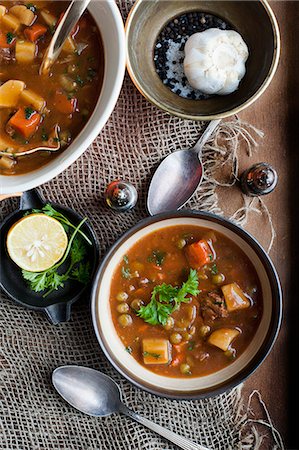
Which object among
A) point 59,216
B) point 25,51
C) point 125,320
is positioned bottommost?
point 125,320

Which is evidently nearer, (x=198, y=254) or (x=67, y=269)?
(x=198, y=254)

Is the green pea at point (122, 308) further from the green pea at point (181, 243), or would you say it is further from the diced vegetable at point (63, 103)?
the diced vegetable at point (63, 103)

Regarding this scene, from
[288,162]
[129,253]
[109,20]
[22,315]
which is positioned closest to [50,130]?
[109,20]

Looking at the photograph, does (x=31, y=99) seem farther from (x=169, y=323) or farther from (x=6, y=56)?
(x=169, y=323)

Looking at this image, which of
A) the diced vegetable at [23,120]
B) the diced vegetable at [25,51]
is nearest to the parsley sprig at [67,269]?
the diced vegetable at [23,120]

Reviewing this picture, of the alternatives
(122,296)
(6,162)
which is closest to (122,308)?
(122,296)

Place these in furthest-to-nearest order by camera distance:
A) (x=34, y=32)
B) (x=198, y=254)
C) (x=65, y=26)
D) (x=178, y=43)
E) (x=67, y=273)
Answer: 1. (x=178, y=43)
2. (x=67, y=273)
3. (x=198, y=254)
4. (x=34, y=32)
5. (x=65, y=26)
